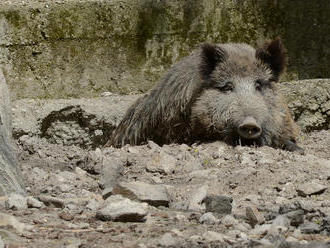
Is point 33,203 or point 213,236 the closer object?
point 213,236

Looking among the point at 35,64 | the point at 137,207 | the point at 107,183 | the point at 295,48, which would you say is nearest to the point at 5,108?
the point at 107,183

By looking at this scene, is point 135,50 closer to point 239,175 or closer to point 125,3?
point 125,3

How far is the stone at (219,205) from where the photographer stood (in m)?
3.98

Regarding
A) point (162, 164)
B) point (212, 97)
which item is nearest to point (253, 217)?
point (162, 164)

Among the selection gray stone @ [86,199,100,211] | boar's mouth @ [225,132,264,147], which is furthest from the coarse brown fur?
gray stone @ [86,199,100,211]

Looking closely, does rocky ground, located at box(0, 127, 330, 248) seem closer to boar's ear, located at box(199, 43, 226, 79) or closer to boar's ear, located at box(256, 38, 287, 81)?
boar's ear, located at box(199, 43, 226, 79)

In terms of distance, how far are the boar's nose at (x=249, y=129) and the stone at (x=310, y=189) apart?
202 cm

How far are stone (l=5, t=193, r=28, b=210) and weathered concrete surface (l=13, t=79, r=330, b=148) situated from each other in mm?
3862

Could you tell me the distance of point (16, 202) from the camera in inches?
149

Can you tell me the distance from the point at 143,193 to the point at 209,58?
3.44 meters

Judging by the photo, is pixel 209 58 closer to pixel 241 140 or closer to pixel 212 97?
pixel 212 97

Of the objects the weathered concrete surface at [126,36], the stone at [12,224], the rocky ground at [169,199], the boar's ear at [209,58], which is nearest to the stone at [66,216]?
the rocky ground at [169,199]

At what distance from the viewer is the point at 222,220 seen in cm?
371

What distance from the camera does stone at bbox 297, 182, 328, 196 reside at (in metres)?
4.48
